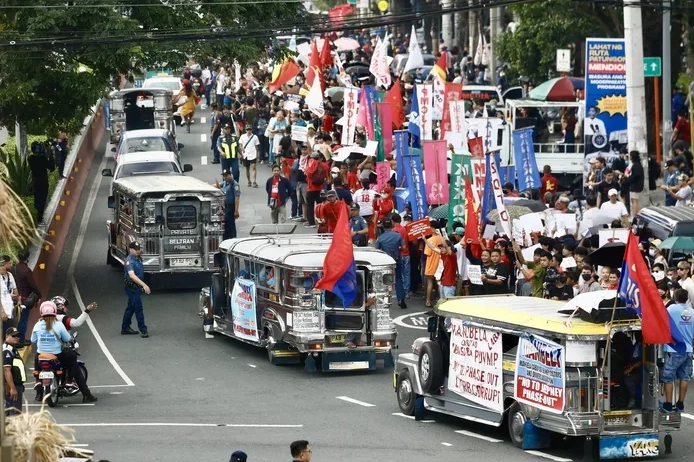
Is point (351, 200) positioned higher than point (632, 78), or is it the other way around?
point (632, 78)

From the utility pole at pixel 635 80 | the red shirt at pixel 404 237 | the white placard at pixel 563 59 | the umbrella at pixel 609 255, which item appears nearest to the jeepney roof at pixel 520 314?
the umbrella at pixel 609 255

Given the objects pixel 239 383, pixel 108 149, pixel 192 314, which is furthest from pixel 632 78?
pixel 108 149

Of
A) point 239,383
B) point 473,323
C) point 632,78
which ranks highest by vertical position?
point 632,78

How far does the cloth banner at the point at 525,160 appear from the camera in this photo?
31.0 meters

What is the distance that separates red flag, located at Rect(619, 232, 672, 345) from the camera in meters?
16.8

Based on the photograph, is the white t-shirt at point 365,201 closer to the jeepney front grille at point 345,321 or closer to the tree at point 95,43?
the tree at point 95,43

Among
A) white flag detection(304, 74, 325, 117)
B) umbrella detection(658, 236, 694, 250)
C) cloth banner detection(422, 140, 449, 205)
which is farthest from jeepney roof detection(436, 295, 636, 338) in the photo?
white flag detection(304, 74, 325, 117)

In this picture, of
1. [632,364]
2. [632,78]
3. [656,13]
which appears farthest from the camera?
[656,13]

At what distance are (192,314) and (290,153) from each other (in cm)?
1132

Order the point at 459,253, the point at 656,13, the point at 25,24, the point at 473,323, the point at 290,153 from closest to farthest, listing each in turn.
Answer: the point at 473,323
the point at 459,253
the point at 25,24
the point at 290,153
the point at 656,13

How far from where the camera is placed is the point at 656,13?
43406 millimetres

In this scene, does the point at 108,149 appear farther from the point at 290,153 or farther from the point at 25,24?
the point at 25,24

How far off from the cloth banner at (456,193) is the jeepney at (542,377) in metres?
8.95

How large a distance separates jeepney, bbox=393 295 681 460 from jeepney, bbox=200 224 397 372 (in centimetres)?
342
